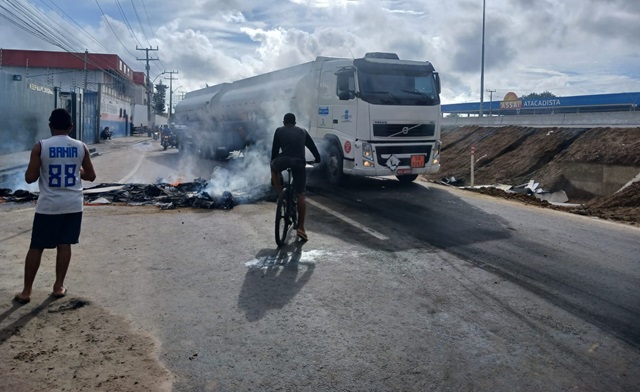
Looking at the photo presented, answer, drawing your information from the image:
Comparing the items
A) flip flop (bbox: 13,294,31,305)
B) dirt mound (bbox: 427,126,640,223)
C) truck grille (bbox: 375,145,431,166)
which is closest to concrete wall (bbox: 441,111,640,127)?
dirt mound (bbox: 427,126,640,223)

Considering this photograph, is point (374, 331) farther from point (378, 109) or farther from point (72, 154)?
point (378, 109)

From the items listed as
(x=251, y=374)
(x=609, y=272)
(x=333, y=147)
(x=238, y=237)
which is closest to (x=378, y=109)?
(x=333, y=147)

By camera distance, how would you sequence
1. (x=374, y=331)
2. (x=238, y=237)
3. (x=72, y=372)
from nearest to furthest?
1. (x=72, y=372)
2. (x=374, y=331)
3. (x=238, y=237)

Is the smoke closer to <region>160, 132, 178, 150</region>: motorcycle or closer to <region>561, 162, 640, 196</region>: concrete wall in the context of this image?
<region>561, 162, 640, 196</region>: concrete wall

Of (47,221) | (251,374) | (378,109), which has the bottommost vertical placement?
(251,374)

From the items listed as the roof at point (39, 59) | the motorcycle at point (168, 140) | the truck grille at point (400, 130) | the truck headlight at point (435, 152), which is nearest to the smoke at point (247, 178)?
the truck grille at point (400, 130)

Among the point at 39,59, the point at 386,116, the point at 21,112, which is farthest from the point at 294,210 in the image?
the point at 39,59

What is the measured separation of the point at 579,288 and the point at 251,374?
3747 millimetres

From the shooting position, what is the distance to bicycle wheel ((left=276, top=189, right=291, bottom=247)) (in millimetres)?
7004

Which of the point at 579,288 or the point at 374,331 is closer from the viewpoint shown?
the point at 374,331

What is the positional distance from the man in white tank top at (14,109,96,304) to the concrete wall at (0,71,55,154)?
2258 centimetres

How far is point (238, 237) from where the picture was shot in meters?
7.61

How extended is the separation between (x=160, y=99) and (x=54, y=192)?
358ft

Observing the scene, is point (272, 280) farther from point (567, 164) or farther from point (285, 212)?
point (567, 164)
